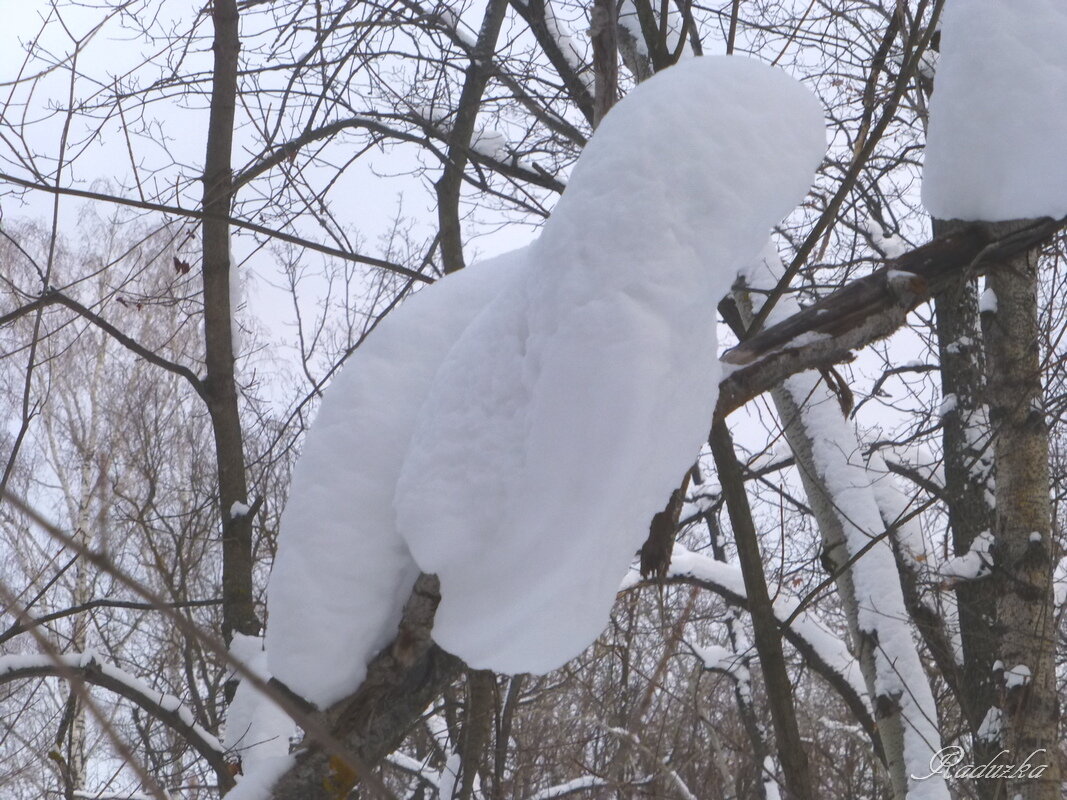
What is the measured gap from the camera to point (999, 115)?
1501mm

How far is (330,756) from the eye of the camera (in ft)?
3.85

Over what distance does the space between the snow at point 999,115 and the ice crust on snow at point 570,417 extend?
0.62 meters

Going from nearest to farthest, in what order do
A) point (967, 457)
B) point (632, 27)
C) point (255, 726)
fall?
point (255, 726) < point (632, 27) < point (967, 457)

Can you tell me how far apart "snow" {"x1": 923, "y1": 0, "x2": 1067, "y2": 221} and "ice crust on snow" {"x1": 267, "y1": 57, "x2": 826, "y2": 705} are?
24.5 inches

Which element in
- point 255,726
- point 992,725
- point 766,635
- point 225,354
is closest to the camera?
point 766,635

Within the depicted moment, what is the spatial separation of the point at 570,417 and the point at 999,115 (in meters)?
1.16

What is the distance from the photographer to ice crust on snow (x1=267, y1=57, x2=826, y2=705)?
2.91 feet

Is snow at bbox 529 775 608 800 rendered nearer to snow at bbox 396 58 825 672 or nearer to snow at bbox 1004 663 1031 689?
snow at bbox 1004 663 1031 689

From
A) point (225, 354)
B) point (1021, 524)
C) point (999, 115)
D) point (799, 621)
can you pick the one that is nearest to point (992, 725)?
point (1021, 524)

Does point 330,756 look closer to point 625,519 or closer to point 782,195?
point 625,519

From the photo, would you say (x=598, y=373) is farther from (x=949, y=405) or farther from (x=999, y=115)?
(x=949, y=405)

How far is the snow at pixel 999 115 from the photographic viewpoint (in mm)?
1431

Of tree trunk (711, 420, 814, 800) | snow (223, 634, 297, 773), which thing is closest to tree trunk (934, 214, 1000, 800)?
tree trunk (711, 420, 814, 800)

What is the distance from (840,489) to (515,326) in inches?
97.4
